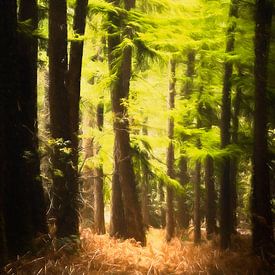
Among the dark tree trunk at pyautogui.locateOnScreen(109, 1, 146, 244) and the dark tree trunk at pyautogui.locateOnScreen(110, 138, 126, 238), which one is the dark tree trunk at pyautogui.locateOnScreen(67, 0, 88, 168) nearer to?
the dark tree trunk at pyautogui.locateOnScreen(109, 1, 146, 244)

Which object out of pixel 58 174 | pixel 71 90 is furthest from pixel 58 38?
pixel 58 174

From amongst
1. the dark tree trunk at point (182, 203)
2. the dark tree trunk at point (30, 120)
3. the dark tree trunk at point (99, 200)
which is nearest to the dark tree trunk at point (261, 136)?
the dark tree trunk at point (30, 120)

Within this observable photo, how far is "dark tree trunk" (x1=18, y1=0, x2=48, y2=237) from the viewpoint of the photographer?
30.5 ft

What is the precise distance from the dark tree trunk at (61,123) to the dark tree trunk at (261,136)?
472 cm

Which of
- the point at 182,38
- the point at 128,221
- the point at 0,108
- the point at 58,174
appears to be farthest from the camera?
the point at 128,221

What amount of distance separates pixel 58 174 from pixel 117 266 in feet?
8.03

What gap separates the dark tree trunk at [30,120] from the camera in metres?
9.30

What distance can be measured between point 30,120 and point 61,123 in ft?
3.33

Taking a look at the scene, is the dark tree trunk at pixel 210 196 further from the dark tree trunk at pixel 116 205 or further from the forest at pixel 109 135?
the dark tree trunk at pixel 116 205

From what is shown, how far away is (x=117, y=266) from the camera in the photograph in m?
8.75

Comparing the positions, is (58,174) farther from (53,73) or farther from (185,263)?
(185,263)

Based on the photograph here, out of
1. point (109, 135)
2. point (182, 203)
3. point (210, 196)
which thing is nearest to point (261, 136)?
point (109, 135)

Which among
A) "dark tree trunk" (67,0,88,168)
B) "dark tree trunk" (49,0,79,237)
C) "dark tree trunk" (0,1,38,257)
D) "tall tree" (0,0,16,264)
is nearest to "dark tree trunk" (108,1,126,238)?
"dark tree trunk" (67,0,88,168)

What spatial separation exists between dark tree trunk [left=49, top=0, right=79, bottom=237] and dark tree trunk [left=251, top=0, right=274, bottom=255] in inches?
186
